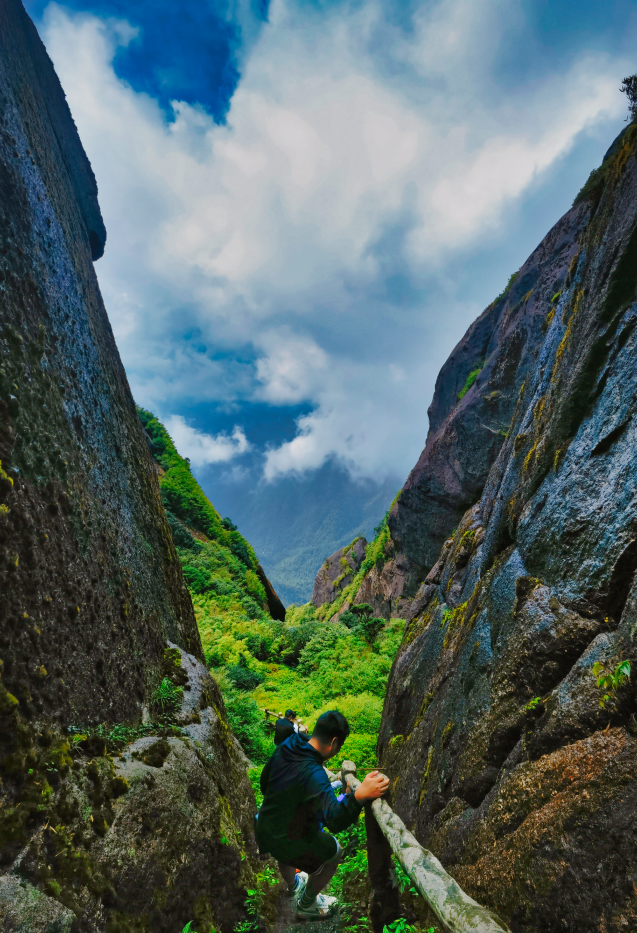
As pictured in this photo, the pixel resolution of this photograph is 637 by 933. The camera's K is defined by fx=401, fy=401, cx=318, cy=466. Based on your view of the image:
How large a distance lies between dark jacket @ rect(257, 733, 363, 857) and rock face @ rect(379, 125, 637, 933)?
125 centimetres

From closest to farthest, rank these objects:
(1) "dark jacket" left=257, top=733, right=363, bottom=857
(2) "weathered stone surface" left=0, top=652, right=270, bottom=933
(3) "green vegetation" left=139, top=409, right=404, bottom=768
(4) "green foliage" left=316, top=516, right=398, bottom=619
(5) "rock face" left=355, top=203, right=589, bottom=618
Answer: (2) "weathered stone surface" left=0, top=652, right=270, bottom=933 → (1) "dark jacket" left=257, top=733, right=363, bottom=857 → (3) "green vegetation" left=139, top=409, right=404, bottom=768 → (5) "rock face" left=355, top=203, right=589, bottom=618 → (4) "green foliage" left=316, top=516, right=398, bottom=619

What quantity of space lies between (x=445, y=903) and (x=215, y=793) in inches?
111

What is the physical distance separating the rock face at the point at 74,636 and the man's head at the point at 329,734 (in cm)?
144

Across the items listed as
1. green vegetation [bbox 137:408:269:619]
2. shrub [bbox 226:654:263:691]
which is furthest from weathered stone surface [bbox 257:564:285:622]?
shrub [bbox 226:654:263:691]

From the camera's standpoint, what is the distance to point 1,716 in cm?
242

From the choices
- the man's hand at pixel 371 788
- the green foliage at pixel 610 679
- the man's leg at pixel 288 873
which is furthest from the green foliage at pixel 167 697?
the green foliage at pixel 610 679

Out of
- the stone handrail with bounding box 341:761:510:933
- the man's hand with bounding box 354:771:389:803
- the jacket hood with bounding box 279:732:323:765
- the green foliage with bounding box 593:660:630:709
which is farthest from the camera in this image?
the jacket hood with bounding box 279:732:323:765

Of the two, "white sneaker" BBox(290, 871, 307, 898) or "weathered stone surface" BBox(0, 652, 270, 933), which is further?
"white sneaker" BBox(290, 871, 307, 898)

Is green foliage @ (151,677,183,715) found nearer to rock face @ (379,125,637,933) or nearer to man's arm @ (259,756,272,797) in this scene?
man's arm @ (259,756,272,797)

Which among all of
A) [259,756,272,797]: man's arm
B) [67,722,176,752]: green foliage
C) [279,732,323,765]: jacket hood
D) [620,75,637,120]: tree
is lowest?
[259,756,272,797]: man's arm

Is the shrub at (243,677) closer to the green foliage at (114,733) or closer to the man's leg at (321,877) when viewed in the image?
the green foliage at (114,733)

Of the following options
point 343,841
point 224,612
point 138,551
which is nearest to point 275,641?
point 224,612

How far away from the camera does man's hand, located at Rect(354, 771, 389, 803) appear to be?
2691 millimetres

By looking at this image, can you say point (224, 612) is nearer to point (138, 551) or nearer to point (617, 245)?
point (138, 551)
